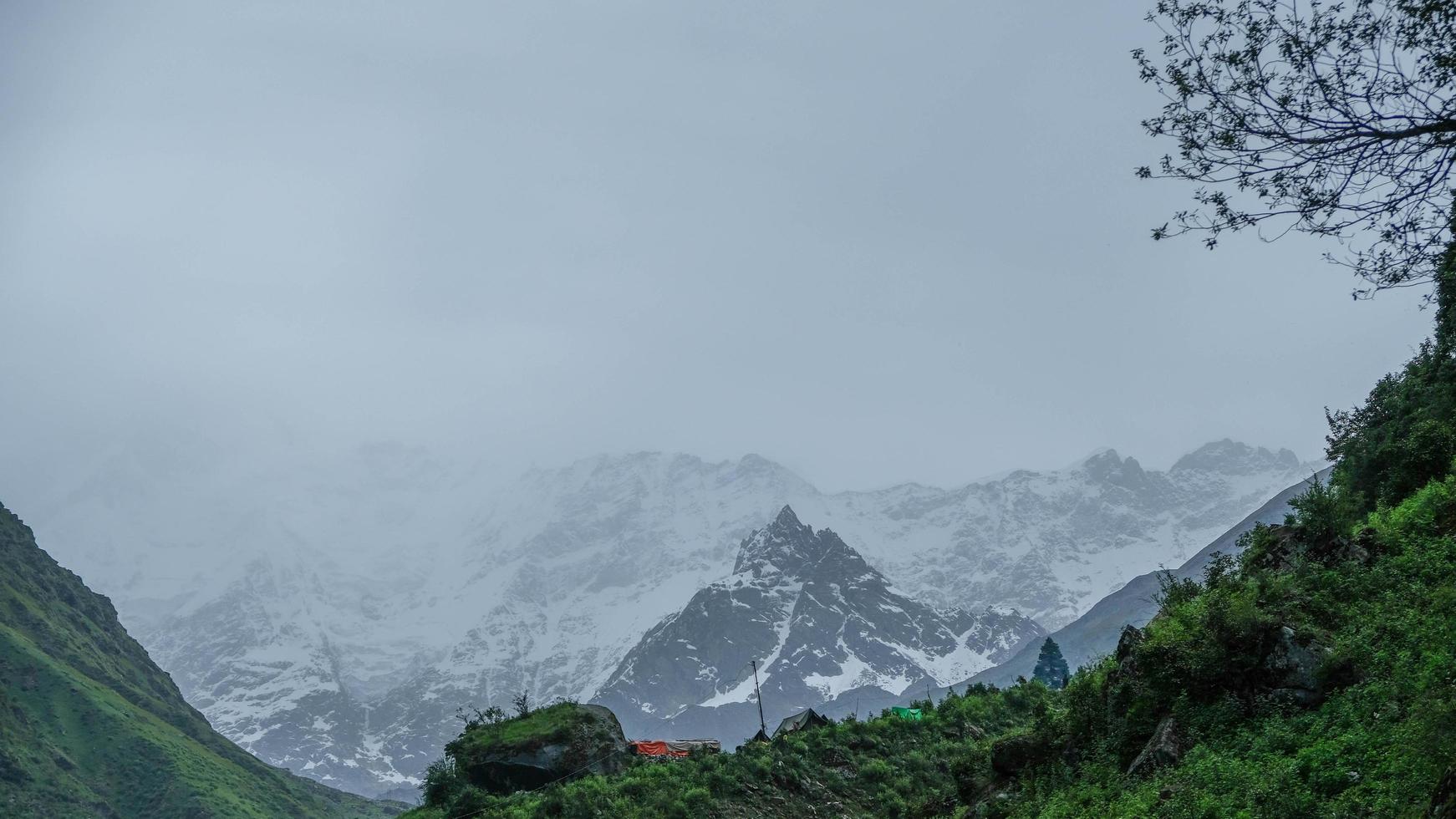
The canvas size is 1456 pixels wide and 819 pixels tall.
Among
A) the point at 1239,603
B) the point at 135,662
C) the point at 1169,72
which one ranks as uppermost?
the point at 135,662

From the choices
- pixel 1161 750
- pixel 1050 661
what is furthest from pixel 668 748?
pixel 1050 661

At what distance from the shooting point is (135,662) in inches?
6526

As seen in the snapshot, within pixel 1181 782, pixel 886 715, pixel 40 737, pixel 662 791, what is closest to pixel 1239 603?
pixel 1181 782

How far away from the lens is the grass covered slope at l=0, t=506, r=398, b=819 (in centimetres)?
11006

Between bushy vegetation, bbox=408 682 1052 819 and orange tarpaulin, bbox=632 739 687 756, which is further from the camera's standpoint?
orange tarpaulin, bbox=632 739 687 756

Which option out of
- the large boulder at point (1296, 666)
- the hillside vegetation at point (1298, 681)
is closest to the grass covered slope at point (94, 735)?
the hillside vegetation at point (1298, 681)

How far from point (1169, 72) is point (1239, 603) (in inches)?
341

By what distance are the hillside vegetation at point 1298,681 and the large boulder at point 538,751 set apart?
2397 centimetres

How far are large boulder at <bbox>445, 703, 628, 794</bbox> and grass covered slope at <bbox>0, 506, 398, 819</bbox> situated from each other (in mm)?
74384

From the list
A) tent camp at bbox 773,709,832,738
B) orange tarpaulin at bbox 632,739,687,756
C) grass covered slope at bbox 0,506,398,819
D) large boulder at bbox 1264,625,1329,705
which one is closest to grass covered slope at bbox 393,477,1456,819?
large boulder at bbox 1264,625,1329,705

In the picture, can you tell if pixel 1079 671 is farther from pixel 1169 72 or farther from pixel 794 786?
pixel 794 786

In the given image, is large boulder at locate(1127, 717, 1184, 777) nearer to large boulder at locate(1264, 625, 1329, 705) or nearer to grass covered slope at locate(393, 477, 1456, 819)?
grass covered slope at locate(393, 477, 1456, 819)

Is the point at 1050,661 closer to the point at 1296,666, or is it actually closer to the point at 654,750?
the point at 654,750

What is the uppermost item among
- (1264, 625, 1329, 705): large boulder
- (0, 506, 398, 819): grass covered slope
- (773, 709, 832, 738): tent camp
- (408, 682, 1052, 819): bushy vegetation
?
(0, 506, 398, 819): grass covered slope
